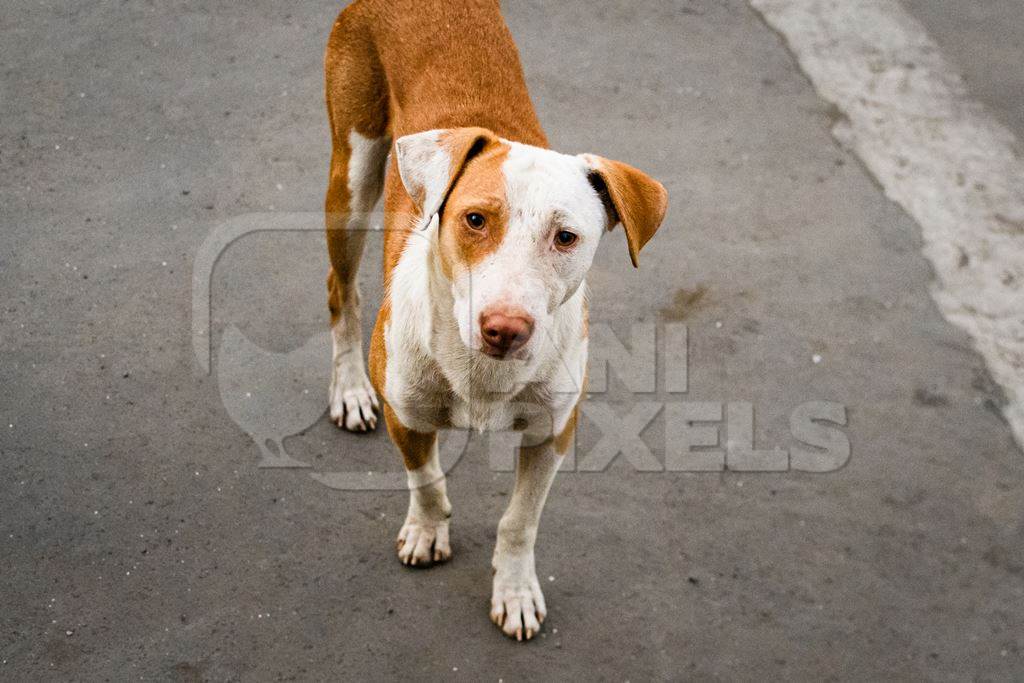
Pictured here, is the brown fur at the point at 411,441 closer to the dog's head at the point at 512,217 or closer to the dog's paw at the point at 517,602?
the dog's paw at the point at 517,602

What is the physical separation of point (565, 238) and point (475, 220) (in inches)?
8.5

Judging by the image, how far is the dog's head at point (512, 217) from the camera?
7.53 ft

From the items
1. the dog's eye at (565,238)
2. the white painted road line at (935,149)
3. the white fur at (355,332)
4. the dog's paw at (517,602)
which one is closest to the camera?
the dog's eye at (565,238)

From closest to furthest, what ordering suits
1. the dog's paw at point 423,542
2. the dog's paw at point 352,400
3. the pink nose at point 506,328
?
the pink nose at point 506,328 < the dog's paw at point 423,542 < the dog's paw at point 352,400

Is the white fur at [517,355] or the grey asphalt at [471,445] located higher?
the white fur at [517,355]

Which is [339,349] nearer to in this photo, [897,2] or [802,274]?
[802,274]

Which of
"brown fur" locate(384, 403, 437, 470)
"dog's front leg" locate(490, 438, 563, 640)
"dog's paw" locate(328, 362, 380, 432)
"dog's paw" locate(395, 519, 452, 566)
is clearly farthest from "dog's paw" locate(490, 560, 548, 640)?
"dog's paw" locate(328, 362, 380, 432)

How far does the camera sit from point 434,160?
249 cm

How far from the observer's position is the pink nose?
2.25 metres

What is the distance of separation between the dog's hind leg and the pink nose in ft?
4.65

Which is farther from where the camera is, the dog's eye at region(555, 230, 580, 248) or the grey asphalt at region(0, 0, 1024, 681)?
the grey asphalt at region(0, 0, 1024, 681)

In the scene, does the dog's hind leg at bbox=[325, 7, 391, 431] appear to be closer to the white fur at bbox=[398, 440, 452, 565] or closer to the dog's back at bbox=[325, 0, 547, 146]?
the dog's back at bbox=[325, 0, 547, 146]

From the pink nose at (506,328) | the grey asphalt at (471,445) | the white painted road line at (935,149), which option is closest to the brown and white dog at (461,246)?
the pink nose at (506,328)

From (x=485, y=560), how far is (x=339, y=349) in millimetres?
980
